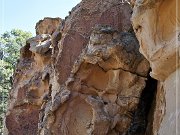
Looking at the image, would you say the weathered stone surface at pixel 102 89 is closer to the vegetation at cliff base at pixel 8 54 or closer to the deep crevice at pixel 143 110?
the deep crevice at pixel 143 110

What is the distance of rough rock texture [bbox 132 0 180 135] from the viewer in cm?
342

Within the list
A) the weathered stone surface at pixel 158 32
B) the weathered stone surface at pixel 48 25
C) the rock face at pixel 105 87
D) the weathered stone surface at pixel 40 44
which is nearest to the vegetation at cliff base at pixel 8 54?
the weathered stone surface at pixel 48 25

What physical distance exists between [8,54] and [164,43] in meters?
12.5

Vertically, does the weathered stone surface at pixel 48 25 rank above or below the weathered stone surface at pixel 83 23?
above

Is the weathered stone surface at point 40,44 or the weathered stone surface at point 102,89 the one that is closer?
the weathered stone surface at point 102,89

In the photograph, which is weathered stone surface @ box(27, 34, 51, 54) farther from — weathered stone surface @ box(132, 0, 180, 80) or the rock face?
weathered stone surface @ box(132, 0, 180, 80)

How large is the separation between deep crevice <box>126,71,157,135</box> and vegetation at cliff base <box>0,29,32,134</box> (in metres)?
8.92

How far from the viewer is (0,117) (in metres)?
13.6

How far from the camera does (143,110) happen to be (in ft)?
16.6

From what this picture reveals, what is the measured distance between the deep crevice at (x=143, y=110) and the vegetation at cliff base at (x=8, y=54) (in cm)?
892

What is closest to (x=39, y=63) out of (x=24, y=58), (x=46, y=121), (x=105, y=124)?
(x=24, y=58)

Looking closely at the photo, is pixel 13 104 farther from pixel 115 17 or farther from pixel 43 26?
pixel 115 17

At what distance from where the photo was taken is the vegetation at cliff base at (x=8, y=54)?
13.9 meters

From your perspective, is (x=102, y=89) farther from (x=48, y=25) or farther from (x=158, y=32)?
(x=48, y=25)
